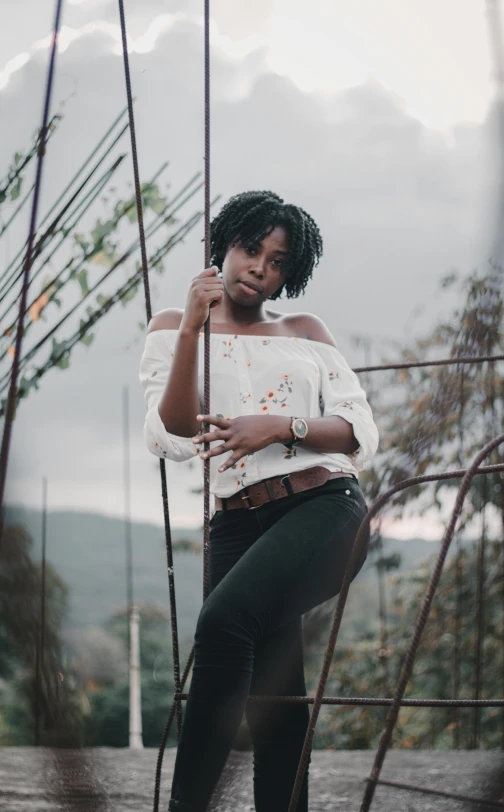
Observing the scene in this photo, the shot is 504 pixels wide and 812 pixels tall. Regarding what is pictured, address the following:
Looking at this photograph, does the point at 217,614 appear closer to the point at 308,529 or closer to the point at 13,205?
the point at 308,529

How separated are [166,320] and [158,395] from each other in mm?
176

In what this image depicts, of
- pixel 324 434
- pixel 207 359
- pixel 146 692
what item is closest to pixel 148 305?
pixel 207 359

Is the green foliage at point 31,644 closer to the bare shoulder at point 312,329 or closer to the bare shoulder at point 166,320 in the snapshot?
the bare shoulder at point 166,320

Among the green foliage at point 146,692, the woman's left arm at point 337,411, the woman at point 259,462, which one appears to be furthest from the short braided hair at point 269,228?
the green foliage at point 146,692

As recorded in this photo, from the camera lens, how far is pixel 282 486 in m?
1.53

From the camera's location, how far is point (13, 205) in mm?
2020

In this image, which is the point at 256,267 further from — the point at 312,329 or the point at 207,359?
the point at 207,359

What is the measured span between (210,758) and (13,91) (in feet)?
6.95

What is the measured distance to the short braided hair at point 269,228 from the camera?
5.74ft

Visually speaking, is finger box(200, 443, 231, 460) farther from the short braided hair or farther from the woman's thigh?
the short braided hair

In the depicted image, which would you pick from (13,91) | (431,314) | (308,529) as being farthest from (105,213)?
(431,314)

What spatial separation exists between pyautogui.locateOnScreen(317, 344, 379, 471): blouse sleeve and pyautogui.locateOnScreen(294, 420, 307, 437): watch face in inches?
5.3

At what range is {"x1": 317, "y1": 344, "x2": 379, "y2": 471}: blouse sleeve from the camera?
64.1 inches

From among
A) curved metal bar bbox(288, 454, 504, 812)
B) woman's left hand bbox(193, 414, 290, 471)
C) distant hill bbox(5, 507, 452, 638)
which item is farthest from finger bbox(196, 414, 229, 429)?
distant hill bbox(5, 507, 452, 638)
